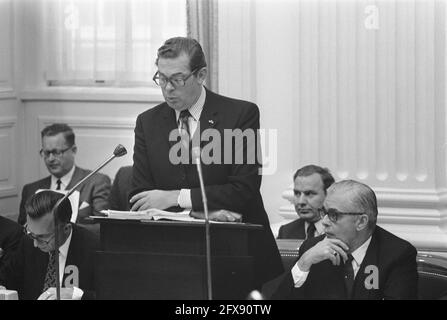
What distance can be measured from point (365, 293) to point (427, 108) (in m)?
2.14

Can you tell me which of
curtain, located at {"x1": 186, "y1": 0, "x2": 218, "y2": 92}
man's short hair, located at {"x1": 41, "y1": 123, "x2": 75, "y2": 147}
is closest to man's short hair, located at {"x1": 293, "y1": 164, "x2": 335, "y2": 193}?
curtain, located at {"x1": 186, "y1": 0, "x2": 218, "y2": 92}

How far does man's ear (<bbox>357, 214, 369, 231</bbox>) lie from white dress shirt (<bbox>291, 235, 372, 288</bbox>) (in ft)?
0.18

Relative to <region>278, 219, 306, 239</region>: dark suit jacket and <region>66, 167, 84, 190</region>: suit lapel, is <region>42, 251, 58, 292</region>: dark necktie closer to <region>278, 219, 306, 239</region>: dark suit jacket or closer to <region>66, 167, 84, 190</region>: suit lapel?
<region>278, 219, 306, 239</region>: dark suit jacket

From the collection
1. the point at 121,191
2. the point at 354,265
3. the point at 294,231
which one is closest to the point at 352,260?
the point at 354,265

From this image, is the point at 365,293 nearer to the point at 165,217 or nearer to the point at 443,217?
the point at 165,217

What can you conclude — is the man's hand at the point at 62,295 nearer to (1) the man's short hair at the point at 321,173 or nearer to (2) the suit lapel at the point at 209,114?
(2) the suit lapel at the point at 209,114

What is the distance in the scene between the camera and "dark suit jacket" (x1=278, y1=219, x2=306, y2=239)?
5.48 metres

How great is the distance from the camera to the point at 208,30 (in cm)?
664

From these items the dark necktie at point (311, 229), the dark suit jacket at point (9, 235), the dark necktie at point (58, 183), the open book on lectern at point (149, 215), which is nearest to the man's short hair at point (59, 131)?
the dark necktie at point (58, 183)

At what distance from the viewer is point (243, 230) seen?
3289mm

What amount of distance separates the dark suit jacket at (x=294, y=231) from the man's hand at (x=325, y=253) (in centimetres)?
163

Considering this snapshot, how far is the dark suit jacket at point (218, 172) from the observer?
12.2 feet

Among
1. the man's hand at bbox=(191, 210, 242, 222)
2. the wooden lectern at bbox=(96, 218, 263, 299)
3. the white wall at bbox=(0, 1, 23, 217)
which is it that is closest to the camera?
the wooden lectern at bbox=(96, 218, 263, 299)
